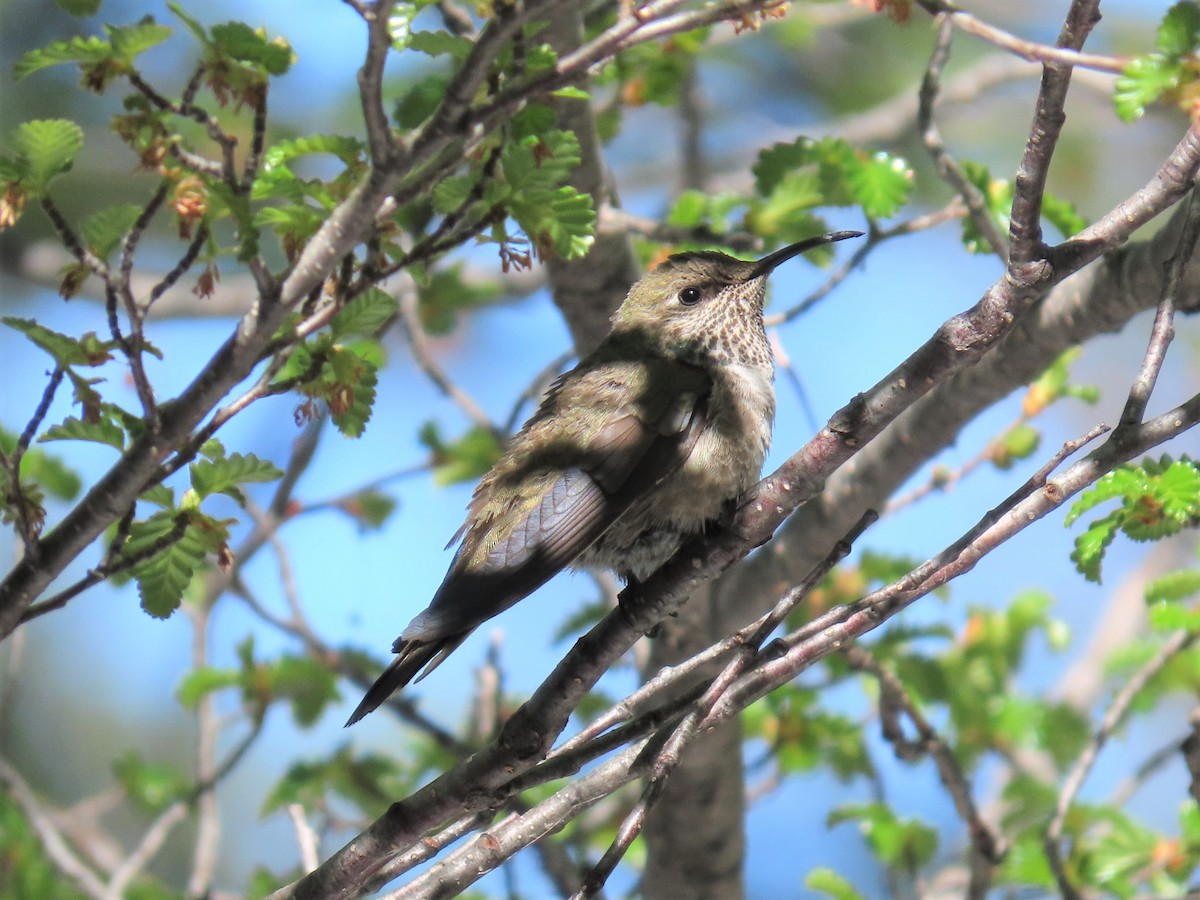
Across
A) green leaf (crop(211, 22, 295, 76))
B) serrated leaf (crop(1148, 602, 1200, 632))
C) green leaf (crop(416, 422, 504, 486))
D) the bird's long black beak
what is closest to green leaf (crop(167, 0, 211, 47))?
green leaf (crop(211, 22, 295, 76))

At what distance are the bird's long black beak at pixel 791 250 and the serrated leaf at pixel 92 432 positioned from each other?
213 centimetres

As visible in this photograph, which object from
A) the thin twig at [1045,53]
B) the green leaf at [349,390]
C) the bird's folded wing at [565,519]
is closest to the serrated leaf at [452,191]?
the green leaf at [349,390]

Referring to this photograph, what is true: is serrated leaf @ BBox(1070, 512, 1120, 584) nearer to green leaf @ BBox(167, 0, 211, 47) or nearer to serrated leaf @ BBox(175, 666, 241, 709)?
green leaf @ BBox(167, 0, 211, 47)

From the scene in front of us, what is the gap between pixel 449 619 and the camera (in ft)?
8.61

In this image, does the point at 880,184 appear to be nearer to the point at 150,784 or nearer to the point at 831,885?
the point at 831,885

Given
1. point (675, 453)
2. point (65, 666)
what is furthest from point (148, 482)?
point (65, 666)

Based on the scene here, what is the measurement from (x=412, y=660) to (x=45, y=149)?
125cm

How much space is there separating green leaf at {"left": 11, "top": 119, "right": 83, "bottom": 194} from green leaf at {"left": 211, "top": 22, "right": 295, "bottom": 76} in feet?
0.99

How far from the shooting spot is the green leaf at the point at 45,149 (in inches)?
86.4

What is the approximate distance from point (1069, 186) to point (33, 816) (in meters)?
8.11

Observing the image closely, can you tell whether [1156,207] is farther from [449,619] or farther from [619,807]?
[619,807]

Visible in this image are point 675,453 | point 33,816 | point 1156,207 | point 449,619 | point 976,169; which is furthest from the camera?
point 33,816

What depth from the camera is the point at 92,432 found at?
227cm

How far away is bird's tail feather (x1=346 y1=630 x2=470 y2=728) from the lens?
266 centimetres
